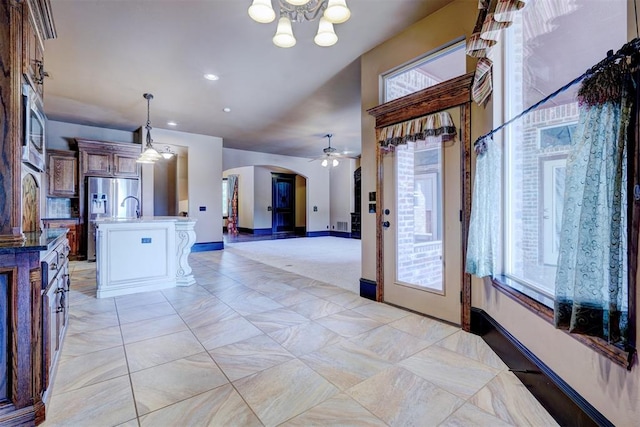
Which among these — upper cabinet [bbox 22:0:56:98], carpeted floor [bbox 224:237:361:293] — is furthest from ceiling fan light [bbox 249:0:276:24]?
carpeted floor [bbox 224:237:361:293]

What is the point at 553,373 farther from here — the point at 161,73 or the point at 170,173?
the point at 170,173

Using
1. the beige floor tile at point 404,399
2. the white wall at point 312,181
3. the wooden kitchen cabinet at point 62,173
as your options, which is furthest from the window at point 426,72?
the white wall at point 312,181

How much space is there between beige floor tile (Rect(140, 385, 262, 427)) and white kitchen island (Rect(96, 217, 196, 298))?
8.78 ft

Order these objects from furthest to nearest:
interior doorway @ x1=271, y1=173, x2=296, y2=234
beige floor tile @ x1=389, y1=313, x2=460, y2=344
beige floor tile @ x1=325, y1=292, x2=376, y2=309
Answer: interior doorway @ x1=271, y1=173, x2=296, y2=234
beige floor tile @ x1=325, y1=292, x2=376, y2=309
beige floor tile @ x1=389, y1=313, x2=460, y2=344

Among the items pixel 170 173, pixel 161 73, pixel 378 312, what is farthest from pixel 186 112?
pixel 378 312

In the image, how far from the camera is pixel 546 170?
2139mm

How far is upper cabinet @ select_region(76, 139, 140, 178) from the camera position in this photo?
19.6 feet

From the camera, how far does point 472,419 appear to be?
155 cm

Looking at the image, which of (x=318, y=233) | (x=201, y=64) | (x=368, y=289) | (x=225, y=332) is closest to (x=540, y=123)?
(x=368, y=289)

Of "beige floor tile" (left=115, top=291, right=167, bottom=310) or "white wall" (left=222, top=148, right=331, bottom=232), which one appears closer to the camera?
"beige floor tile" (left=115, top=291, right=167, bottom=310)

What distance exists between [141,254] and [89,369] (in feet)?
6.84

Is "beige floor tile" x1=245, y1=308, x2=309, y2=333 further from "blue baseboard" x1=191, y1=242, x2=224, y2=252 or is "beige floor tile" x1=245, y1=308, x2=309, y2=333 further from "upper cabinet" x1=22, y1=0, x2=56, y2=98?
"blue baseboard" x1=191, y1=242, x2=224, y2=252

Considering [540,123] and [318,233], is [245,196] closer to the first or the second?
[318,233]

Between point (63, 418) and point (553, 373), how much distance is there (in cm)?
256
